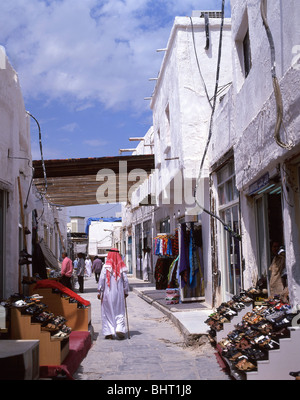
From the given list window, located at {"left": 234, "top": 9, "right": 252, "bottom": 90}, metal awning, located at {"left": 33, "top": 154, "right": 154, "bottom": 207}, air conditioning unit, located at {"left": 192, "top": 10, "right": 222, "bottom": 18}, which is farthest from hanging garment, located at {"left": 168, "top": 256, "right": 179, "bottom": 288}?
air conditioning unit, located at {"left": 192, "top": 10, "right": 222, "bottom": 18}

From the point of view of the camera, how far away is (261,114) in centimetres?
634

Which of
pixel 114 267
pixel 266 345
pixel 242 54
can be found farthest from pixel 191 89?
pixel 266 345

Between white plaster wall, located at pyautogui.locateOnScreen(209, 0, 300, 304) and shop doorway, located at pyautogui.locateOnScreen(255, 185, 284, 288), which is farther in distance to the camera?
shop doorway, located at pyautogui.locateOnScreen(255, 185, 284, 288)

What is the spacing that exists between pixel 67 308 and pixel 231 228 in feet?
11.8

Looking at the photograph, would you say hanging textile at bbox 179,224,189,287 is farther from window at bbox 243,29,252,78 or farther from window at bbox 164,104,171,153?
window at bbox 243,29,252,78

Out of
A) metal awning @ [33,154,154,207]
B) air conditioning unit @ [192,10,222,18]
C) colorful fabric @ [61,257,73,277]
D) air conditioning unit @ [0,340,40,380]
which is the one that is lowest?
air conditioning unit @ [0,340,40,380]

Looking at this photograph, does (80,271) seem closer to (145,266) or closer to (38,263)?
(145,266)

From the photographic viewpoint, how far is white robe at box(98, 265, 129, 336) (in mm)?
8141

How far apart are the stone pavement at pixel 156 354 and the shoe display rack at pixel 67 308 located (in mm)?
454

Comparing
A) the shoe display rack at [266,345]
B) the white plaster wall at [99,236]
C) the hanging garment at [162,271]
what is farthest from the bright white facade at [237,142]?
the white plaster wall at [99,236]

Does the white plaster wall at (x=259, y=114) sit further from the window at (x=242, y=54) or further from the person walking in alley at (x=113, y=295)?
the person walking in alley at (x=113, y=295)

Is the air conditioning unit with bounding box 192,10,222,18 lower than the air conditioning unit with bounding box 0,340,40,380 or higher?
higher

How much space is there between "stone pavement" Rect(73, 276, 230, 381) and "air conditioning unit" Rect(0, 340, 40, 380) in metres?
1.15

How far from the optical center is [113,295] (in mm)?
8289
